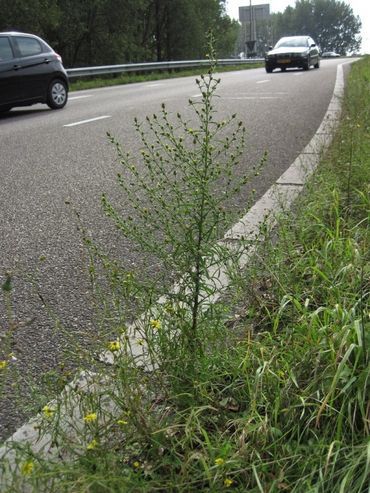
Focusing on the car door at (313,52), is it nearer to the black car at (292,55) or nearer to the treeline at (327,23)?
the black car at (292,55)

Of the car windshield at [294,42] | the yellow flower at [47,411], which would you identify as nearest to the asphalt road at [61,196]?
the yellow flower at [47,411]

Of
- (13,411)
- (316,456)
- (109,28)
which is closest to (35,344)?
(13,411)

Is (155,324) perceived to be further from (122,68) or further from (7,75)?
(122,68)

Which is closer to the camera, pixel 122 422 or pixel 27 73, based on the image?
pixel 122 422

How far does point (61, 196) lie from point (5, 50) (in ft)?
24.2

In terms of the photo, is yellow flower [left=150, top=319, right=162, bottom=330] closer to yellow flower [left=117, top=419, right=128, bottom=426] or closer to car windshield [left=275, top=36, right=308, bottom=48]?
yellow flower [left=117, top=419, right=128, bottom=426]

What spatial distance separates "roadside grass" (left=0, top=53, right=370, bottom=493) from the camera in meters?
1.69

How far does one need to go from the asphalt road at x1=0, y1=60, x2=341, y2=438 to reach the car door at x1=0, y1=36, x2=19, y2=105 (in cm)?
48

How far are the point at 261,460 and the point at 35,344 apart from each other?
1.27 meters

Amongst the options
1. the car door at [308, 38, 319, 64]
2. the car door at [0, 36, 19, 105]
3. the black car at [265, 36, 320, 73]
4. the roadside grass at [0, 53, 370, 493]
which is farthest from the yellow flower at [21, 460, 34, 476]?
the car door at [308, 38, 319, 64]

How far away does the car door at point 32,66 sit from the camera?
11906 mm

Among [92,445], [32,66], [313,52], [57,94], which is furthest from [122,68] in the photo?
[92,445]

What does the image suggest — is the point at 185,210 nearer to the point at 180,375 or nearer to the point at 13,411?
the point at 180,375

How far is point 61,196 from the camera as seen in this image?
215 inches
